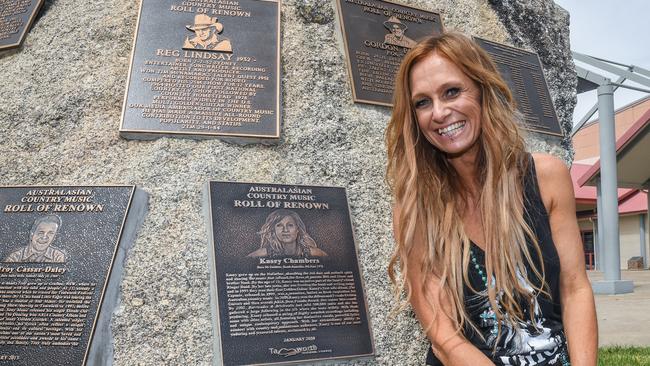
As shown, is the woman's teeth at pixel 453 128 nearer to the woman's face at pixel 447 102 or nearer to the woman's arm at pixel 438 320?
the woman's face at pixel 447 102

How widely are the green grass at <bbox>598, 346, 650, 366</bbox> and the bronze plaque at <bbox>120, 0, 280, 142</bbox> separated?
10.7ft

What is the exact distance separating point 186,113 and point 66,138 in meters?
0.76

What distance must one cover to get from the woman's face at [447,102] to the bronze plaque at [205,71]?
133cm

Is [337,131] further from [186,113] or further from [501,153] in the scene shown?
[501,153]

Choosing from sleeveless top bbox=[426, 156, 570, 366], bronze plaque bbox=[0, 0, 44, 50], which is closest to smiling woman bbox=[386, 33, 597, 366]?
sleeveless top bbox=[426, 156, 570, 366]

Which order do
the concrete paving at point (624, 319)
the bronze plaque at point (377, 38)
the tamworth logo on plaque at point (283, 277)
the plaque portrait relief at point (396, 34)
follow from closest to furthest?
the tamworth logo on plaque at point (283, 277), the bronze plaque at point (377, 38), the plaque portrait relief at point (396, 34), the concrete paving at point (624, 319)

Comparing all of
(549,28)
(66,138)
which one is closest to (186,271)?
(66,138)

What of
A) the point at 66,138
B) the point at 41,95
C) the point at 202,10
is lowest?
the point at 66,138

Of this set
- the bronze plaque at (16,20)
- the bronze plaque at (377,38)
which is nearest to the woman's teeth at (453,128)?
the bronze plaque at (377,38)

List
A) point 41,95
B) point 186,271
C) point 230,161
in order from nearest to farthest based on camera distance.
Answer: point 186,271, point 230,161, point 41,95

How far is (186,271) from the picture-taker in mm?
2961

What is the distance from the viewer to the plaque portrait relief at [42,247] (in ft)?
9.41

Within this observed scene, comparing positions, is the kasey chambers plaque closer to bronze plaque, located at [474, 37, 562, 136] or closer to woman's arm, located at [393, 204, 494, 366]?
woman's arm, located at [393, 204, 494, 366]

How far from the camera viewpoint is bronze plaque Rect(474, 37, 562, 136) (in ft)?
14.5
